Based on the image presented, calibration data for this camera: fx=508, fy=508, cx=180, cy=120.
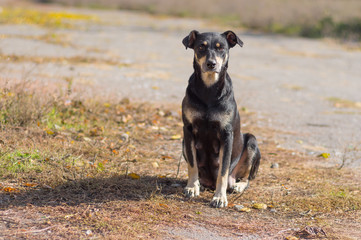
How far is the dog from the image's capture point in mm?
4715

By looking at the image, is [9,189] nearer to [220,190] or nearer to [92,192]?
[92,192]

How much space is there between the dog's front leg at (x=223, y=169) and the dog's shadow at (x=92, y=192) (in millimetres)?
443

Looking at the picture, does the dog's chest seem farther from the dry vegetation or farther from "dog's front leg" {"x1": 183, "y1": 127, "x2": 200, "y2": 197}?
the dry vegetation

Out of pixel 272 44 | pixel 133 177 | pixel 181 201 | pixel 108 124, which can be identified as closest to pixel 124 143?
pixel 108 124

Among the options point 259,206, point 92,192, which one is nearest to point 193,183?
point 259,206

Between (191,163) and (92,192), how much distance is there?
0.99 meters

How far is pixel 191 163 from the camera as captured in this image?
494 cm

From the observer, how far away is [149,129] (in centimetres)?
765

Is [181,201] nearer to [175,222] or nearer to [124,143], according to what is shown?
[175,222]

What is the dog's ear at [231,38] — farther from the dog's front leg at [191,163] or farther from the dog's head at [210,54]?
the dog's front leg at [191,163]

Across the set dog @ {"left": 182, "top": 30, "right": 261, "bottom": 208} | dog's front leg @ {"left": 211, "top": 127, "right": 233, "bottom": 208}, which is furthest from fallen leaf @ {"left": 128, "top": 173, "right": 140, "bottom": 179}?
dog's front leg @ {"left": 211, "top": 127, "right": 233, "bottom": 208}

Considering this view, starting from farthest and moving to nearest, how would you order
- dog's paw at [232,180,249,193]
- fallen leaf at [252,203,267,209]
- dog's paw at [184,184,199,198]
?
dog's paw at [232,180,249,193]
dog's paw at [184,184,199,198]
fallen leaf at [252,203,267,209]

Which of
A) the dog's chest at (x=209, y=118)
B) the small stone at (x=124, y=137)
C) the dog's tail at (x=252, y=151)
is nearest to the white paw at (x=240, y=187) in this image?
the dog's tail at (x=252, y=151)

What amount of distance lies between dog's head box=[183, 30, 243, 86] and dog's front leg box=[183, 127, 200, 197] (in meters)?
0.55
